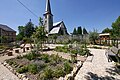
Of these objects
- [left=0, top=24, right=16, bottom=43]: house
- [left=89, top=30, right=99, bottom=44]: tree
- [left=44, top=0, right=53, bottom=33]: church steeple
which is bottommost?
[left=89, top=30, right=99, bottom=44]: tree

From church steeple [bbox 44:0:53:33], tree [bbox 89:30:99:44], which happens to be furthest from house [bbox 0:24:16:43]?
tree [bbox 89:30:99:44]

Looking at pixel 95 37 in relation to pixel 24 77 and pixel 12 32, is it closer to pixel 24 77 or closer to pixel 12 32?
pixel 24 77

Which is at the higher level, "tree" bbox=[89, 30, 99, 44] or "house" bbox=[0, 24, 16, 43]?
"house" bbox=[0, 24, 16, 43]

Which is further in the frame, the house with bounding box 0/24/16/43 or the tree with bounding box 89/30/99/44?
the house with bounding box 0/24/16/43

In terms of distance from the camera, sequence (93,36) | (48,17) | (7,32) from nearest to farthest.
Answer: (93,36) → (48,17) → (7,32)

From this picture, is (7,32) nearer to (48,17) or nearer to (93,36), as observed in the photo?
(48,17)

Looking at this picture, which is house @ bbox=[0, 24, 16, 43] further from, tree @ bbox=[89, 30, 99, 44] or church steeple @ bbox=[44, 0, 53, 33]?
tree @ bbox=[89, 30, 99, 44]

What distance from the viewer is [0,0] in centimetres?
760

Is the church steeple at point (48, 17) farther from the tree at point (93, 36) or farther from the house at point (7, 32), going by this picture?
the tree at point (93, 36)

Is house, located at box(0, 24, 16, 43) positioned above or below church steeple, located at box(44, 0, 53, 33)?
below

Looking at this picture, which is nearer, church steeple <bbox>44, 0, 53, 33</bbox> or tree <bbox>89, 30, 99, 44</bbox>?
Result: tree <bbox>89, 30, 99, 44</bbox>

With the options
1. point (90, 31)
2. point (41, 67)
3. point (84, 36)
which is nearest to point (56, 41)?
point (84, 36)

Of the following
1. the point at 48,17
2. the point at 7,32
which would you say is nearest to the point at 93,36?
the point at 48,17

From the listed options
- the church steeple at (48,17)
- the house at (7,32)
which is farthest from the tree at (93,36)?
the house at (7,32)
